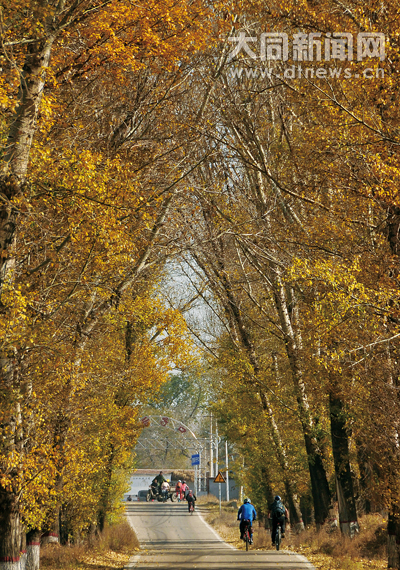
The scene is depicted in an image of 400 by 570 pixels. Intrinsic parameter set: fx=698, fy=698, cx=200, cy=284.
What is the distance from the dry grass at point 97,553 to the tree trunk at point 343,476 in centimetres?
565

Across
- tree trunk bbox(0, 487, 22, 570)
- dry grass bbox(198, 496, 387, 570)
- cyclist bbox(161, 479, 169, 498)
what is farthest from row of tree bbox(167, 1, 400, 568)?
cyclist bbox(161, 479, 169, 498)

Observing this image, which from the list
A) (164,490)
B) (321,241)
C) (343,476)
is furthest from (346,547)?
(164,490)

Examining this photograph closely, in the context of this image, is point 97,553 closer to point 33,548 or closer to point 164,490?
point 33,548

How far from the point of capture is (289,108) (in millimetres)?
16969

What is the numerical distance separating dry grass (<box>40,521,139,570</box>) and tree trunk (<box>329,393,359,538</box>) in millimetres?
5646

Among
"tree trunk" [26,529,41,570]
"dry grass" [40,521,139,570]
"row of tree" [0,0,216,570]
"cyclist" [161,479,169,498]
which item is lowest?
"cyclist" [161,479,169,498]

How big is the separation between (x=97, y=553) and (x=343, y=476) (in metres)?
8.53

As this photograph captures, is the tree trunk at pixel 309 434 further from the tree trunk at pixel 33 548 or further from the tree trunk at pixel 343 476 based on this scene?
the tree trunk at pixel 33 548

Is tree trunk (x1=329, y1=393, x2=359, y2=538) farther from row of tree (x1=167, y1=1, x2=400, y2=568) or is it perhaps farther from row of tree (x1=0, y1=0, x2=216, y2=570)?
row of tree (x1=0, y1=0, x2=216, y2=570)

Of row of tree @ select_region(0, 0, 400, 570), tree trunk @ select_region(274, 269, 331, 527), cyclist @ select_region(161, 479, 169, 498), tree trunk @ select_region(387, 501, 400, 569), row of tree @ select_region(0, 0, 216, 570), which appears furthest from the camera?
cyclist @ select_region(161, 479, 169, 498)

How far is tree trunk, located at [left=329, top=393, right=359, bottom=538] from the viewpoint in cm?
1692

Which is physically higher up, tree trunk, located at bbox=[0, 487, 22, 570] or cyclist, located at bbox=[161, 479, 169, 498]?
tree trunk, located at bbox=[0, 487, 22, 570]

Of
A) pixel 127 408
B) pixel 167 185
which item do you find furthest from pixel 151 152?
pixel 127 408

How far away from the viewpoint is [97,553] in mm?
21250
